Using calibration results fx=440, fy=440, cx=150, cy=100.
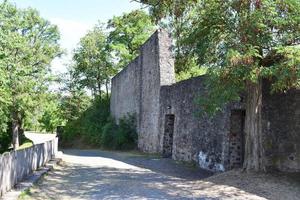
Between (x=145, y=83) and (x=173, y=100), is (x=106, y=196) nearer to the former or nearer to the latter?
(x=173, y=100)

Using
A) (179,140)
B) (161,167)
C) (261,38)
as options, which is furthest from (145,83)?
(261,38)

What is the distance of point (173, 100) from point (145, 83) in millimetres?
5294

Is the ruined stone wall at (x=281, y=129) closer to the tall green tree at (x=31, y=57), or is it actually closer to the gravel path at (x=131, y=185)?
the gravel path at (x=131, y=185)

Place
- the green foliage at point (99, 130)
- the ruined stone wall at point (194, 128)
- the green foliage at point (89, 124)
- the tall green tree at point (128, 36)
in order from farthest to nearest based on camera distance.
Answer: the tall green tree at point (128, 36)
the green foliage at point (89, 124)
the green foliage at point (99, 130)
the ruined stone wall at point (194, 128)

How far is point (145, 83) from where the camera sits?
2316 cm

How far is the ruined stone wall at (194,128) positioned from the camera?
13000 mm

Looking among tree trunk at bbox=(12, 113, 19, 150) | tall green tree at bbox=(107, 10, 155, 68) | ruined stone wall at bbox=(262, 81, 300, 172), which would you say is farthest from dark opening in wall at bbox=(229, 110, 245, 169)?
tall green tree at bbox=(107, 10, 155, 68)

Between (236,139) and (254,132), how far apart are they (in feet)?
5.90

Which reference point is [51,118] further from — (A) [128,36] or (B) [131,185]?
(B) [131,185]

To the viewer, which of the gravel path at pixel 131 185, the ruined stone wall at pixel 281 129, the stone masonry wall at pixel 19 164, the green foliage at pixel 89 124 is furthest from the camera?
the green foliage at pixel 89 124

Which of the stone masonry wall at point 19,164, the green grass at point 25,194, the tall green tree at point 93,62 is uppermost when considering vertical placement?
the tall green tree at point 93,62

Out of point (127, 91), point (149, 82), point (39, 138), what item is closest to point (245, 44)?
point (149, 82)

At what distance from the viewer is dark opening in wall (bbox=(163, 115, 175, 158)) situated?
19047 mm

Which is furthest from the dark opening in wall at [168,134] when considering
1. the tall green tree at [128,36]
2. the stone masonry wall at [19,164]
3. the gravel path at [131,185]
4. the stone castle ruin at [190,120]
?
the tall green tree at [128,36]
